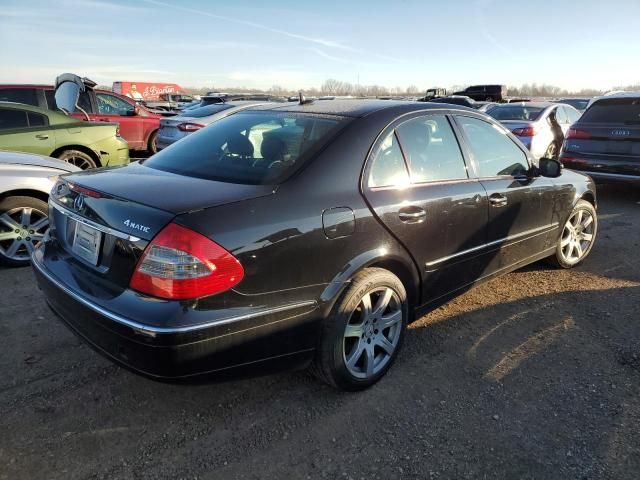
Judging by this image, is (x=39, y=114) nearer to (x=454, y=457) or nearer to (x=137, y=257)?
(x=137, y=257)

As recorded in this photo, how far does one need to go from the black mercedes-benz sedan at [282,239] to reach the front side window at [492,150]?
23mm

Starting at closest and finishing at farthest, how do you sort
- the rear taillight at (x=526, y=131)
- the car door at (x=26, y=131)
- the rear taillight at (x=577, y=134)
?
the car door at (x=26, y=131)
the rear taillight at (x=577, y=134)
the rear taillight at (x=526, y=131)

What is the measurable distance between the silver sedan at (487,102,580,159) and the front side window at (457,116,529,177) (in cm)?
629

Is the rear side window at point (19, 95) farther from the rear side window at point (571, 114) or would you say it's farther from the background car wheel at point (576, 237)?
the rear side window at point (571, 114)

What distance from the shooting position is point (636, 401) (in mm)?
2775

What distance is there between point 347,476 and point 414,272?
1267 millimetres

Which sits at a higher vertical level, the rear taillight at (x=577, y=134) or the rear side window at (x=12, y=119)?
the rear side window at (x=12, y=119)

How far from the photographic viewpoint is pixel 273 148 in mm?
2834

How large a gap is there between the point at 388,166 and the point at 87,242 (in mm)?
1683

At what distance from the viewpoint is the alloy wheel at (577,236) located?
4707mm

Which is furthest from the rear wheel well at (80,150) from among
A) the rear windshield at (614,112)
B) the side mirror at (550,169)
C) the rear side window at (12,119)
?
the rear windshield at (614,112)

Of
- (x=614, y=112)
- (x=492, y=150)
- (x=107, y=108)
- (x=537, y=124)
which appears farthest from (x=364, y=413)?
(x=107, y=108)

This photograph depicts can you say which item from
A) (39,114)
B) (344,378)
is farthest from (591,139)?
(39,114)

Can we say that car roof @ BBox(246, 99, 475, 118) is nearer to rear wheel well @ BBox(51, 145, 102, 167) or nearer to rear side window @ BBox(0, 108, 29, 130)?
rear wheel well @ BBox(51, 145, 102, 167)
